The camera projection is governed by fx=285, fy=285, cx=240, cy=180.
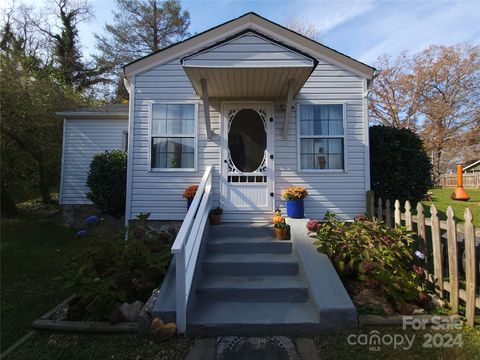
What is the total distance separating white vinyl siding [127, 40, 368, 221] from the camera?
589cm

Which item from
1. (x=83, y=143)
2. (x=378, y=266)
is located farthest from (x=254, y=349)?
(x=83, y=143)

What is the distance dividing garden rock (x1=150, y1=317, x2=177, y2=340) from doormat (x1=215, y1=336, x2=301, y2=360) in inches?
19.1

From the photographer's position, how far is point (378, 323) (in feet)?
9.92

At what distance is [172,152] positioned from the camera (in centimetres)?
605

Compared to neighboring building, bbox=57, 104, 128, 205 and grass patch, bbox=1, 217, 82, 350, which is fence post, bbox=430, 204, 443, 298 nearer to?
grass patch, bbox=1, 217, 82, 350

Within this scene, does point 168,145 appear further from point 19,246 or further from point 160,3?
point 160,3

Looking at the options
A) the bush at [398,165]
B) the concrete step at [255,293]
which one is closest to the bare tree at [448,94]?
the bush at [398,165]

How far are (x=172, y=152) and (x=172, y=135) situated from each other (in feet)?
1.19

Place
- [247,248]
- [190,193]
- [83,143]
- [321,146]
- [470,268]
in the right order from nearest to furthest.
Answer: [470,268], [247,248], [190,193], [321,146], [83,143]

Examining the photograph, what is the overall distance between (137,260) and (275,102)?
401cm

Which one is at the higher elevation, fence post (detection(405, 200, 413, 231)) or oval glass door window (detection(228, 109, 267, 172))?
oval glass door window (detection(228, 109, 267, 172))

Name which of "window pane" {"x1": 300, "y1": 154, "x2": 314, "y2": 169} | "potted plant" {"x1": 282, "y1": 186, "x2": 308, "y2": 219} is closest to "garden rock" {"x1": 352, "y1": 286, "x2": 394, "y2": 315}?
"potted plant" {"x1": 282, "y1": 186, "x2": 308, "y2": 219}

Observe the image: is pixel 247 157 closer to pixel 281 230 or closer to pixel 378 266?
pixel 281 230

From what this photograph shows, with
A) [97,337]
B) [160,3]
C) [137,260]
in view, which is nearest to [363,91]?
[137,260]
